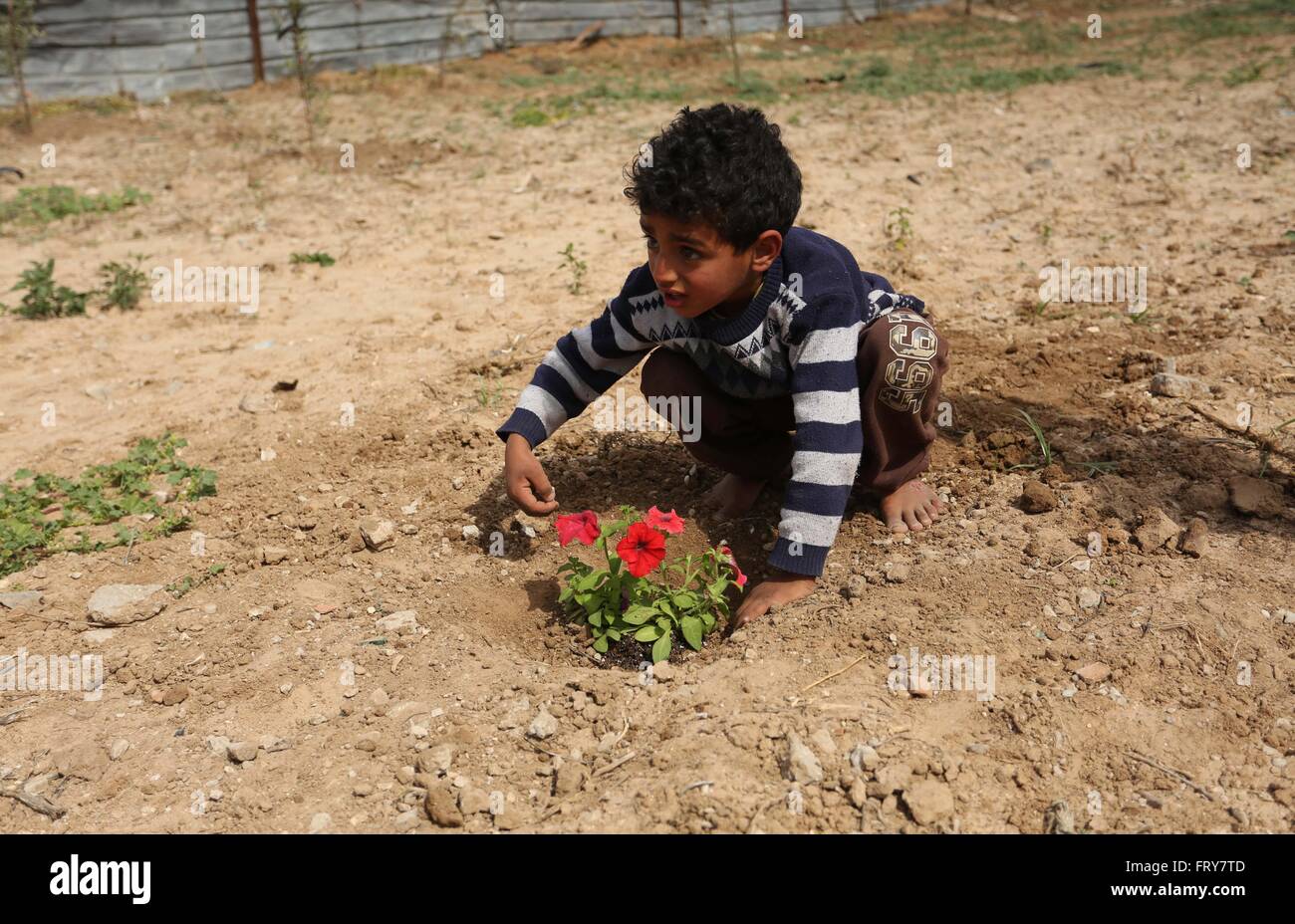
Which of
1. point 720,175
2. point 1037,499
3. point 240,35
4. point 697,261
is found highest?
point 240,35

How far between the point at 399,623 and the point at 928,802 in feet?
4.90

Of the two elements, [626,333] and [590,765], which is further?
[626,333]

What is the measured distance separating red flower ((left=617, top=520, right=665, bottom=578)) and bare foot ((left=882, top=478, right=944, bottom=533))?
2.67ft

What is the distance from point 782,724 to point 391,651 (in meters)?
1.08

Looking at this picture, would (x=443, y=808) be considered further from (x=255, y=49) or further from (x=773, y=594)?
(x=255, y=49)

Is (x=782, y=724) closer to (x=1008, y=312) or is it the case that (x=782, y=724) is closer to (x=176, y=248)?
(x=1008, y=312)

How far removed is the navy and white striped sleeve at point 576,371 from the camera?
303 cm

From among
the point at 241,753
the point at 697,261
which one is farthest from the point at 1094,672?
the point at 241,753

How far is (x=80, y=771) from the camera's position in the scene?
2.46 m

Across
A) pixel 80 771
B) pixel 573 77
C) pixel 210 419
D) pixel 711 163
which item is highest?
pixel 573 77

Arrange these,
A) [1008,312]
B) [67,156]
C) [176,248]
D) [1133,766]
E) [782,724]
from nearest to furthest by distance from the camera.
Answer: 1. [1133,766]
2. [782,724]
3. [1008,312]
4. [176,248]
5. [67,156]

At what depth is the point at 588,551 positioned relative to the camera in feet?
10.6

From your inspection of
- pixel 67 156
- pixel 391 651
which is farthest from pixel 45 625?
pixel 67 156

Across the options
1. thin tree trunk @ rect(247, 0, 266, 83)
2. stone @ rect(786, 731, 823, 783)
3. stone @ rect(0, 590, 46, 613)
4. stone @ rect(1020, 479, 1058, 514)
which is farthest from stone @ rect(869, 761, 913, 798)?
thin tree trunk @ rect(247, 0, 266, 83)
